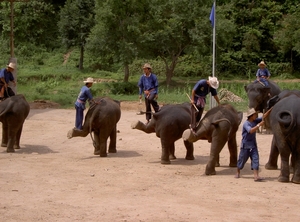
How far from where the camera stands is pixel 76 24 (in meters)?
42.8

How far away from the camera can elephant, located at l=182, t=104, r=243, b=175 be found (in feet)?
40.3

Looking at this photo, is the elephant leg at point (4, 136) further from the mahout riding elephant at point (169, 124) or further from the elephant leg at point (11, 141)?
the mahout riding elephant at point (169, 124)

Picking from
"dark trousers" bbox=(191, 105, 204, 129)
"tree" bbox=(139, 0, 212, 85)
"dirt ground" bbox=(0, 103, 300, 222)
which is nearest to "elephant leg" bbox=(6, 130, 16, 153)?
"dirt ground" bbox=(0, 103, 300, 222)

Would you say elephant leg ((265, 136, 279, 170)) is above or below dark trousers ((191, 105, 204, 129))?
below

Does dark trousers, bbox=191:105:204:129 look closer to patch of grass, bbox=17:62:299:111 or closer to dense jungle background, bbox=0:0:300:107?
dense jungle background, bbox=0:0:300:107

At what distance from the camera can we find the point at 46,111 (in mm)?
24547

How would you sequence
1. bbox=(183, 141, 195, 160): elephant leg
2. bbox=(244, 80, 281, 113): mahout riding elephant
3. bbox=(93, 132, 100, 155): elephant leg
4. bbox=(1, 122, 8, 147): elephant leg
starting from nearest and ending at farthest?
bbox=(183, 141, 195, 160): elephant leg, bbox=(93, 132, 100, 155): elephant leg, bbox=(1, 122, 8, 147): elephant leg, bbox=(244, 80, 281, 113): mahout riding elephant

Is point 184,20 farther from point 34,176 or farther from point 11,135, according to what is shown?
point 34,176

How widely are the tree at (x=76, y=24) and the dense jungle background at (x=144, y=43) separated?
0.07m

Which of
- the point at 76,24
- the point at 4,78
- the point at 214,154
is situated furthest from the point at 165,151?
the point at 76,24

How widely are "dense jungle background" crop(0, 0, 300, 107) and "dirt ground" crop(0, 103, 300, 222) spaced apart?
1445 centimetres

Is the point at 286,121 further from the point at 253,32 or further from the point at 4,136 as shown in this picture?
the point at 253,32

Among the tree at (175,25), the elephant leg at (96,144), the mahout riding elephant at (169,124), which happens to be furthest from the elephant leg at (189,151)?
the tree at (175,25)

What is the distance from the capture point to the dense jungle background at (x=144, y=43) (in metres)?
35.5
